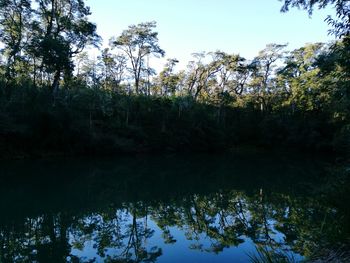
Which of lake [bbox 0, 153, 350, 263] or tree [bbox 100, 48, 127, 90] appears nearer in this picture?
lake [bbox 0, 153, 350, 263]

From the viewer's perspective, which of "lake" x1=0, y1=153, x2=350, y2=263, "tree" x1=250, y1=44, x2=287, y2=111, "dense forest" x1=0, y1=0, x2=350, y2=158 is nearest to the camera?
"lake" x1=0, y1=153, x2=350, y2=263

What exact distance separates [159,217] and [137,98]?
2074 centimetres

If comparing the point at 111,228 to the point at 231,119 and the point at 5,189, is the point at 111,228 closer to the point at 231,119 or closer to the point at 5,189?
the point at 5,189

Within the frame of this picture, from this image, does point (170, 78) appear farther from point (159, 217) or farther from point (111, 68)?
point (159, 217)

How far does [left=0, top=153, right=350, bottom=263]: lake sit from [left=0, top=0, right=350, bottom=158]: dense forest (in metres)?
4.22

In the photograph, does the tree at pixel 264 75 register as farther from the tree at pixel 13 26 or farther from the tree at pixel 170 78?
the tree at pixel 13 26

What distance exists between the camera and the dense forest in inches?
800

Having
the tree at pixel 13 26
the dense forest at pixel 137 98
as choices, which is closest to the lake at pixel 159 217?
the dense forest at pixel 137 98

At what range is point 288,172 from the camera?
17.4m

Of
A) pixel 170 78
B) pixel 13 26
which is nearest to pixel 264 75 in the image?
pixel 170 78

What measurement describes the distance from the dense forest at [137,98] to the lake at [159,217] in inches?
166

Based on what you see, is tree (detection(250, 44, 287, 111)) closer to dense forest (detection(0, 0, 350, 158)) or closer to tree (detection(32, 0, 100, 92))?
dense forest (detection(0, 0, 350, 158))

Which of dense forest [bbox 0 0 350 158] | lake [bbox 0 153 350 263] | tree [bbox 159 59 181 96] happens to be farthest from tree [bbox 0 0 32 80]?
tree [bbox 159 59 181 96]

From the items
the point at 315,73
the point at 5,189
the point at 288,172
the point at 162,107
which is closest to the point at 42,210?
the point at 5,189
